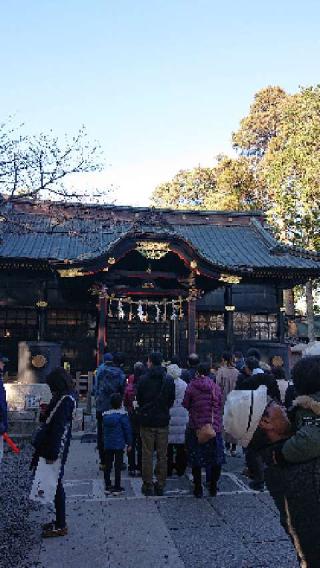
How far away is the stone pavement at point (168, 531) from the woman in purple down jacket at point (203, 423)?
0.32 meters

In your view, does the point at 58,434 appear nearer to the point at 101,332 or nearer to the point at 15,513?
the point at 15,513

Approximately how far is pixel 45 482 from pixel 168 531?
1455mm

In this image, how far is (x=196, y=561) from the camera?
4.00m

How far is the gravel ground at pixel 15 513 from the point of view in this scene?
4.15 m

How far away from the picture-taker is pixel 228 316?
51.8 feet

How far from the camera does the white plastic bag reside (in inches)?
170

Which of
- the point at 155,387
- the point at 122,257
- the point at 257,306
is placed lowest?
the point at 155,387

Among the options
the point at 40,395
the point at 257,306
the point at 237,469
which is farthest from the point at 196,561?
the point at 257,306

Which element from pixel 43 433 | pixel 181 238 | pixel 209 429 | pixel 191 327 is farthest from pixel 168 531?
pixel 181 238

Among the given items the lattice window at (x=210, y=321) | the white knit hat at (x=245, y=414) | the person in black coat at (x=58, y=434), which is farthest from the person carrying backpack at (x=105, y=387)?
the lattice window at (x=210, y=321)

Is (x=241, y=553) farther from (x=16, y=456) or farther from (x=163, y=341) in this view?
(x=163, y=341)

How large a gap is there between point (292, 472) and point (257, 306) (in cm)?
1452

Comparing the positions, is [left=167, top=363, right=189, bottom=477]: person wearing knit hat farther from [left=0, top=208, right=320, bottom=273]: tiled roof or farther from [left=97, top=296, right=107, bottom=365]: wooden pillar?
[left=0, top=208, right=320, bottom=273]: tiled roof

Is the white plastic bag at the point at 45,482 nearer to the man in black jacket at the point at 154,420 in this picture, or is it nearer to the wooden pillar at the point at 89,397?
the man in black jacket at the point at 154,420
